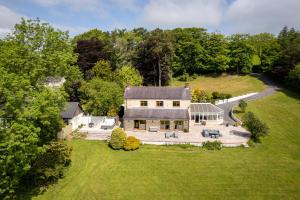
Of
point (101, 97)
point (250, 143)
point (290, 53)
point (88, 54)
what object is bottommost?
point (250, 143)

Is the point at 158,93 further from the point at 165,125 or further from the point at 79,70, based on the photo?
the point at 79,70

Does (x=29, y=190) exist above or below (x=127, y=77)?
below

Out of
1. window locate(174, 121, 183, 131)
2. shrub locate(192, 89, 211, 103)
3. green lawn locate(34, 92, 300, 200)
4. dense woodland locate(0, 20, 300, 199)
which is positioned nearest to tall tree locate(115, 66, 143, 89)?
dense woodland locate(0, 20, 300, 199)

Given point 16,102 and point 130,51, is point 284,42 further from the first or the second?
point 16,102

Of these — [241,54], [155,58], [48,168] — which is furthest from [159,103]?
[241,54]

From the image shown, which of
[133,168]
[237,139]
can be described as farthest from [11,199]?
[237,139]

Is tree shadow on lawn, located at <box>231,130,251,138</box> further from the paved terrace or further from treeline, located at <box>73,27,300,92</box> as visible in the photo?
treeline, located at <box>73,27,300,92</box>
